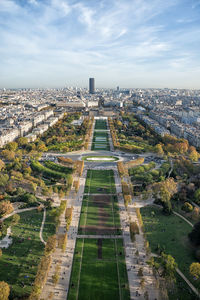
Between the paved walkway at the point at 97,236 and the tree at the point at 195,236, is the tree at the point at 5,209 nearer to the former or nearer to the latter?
the paved walkway at the point at 97,236

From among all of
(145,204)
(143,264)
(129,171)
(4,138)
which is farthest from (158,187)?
(4,138)

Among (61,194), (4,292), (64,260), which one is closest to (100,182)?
(61,194)

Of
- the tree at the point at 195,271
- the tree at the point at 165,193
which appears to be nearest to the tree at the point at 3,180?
the tree at the point at 165,193

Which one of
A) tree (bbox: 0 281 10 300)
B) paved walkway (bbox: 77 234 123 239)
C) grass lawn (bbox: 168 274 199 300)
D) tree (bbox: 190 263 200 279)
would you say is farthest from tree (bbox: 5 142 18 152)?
tree (bbox: 190 263 200 279)

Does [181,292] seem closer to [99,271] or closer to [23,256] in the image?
[99,271]

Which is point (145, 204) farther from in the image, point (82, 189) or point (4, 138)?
point (4, 138)

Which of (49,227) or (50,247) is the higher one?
(50,247)
